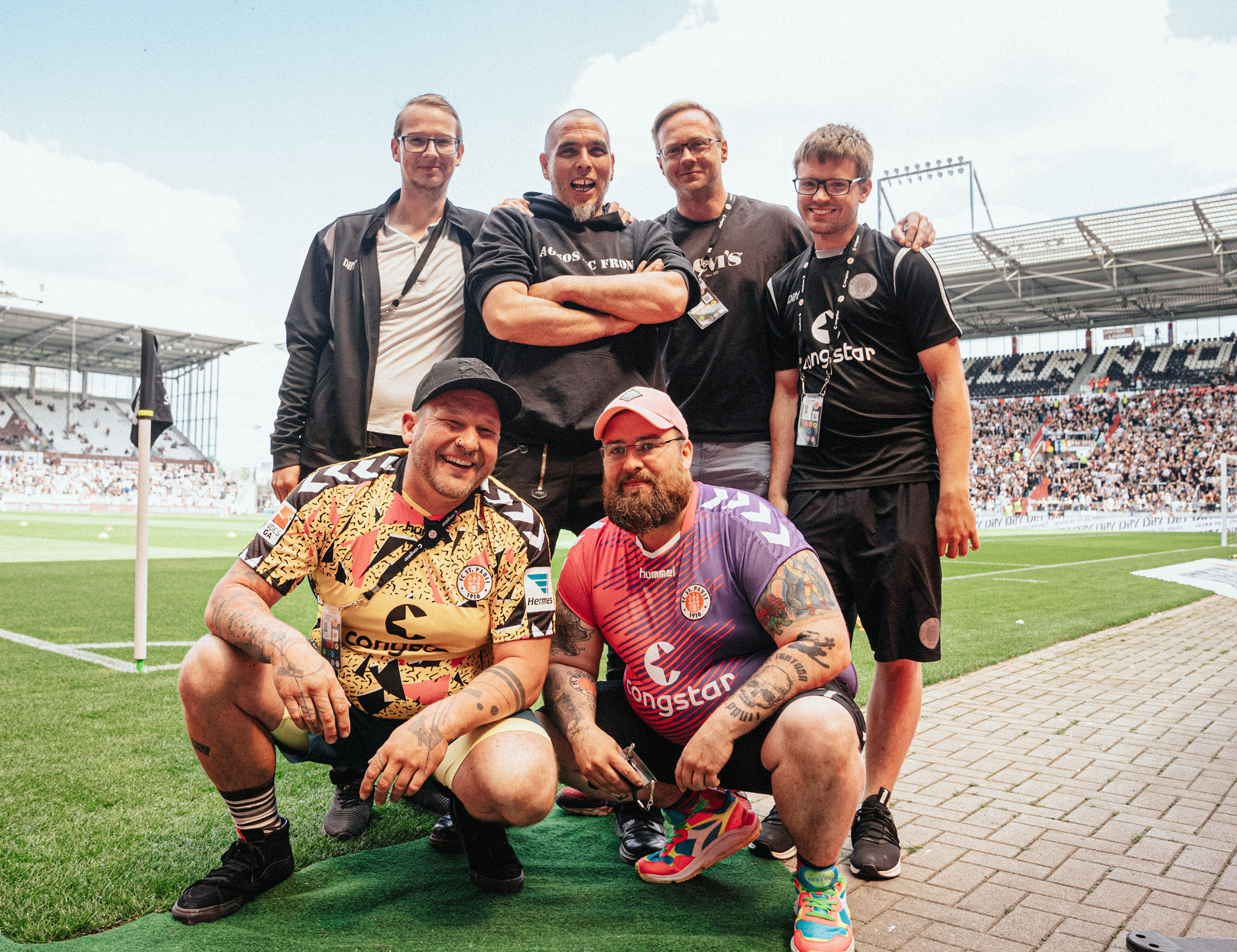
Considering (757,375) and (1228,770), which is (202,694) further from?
(1228,770)

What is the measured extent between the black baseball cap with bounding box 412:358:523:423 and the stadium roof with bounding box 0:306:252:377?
5103cm

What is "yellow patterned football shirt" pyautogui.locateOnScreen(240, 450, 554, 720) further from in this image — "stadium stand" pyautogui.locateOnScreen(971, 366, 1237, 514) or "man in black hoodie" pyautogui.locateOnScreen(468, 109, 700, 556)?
"stadium stand" pyautogui.locateOnScreen(971, 366, 1237, 514)

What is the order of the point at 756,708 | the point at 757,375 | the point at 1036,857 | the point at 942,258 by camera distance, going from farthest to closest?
the point at 942,258 → the point at 757,375 → the point at 1036,857 → the point at 756,708

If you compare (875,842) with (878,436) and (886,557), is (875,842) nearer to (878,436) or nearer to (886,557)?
(886,557)

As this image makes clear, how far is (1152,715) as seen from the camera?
17.9 feet

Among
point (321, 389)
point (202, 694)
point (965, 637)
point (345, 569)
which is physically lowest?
point (965, 637)

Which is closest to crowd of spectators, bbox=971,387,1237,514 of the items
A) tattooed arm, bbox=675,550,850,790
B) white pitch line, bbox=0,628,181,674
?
white pitch line, bbox=0,628,181,674

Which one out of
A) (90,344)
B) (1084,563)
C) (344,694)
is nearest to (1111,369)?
(1084,563)

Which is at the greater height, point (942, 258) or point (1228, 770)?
point (942, 258)

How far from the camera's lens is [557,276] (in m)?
3.24

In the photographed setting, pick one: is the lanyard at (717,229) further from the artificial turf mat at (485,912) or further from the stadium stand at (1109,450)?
the stadium stand at (1109,450)

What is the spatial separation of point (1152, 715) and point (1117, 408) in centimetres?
4666

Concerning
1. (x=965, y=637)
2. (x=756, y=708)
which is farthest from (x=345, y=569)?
(x=965, y=637)

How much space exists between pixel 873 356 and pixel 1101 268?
40390 millimetres
